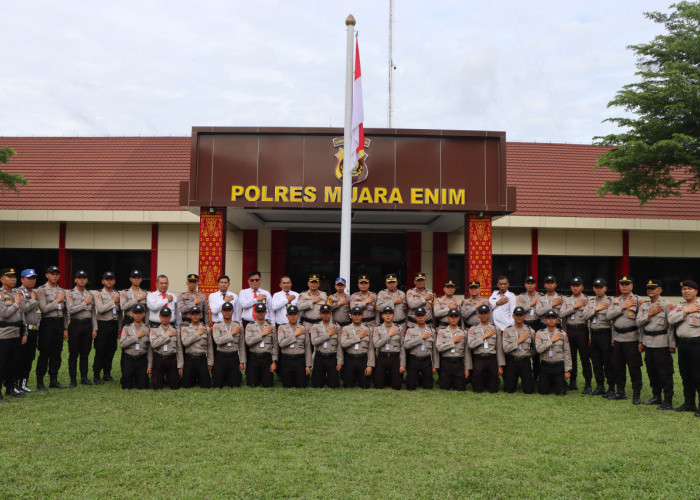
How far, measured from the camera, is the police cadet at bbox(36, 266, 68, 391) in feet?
23.7

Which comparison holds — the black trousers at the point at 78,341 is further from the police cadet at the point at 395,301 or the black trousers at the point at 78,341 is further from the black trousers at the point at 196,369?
the police cadet at the point at 395,301

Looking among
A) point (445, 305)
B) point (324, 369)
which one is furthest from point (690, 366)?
point (324, 369)

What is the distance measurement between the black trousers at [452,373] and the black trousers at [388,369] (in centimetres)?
62

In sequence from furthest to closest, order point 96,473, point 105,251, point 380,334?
point 105,251 < point 380,334 < point 96,473

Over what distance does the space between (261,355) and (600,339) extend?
15.7 feet

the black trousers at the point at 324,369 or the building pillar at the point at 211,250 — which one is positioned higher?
the building pillar at the point at 211,250

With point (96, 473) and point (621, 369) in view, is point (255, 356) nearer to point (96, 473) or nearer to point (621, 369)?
point (96, 473)

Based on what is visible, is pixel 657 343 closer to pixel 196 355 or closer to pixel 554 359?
pixel 554 359

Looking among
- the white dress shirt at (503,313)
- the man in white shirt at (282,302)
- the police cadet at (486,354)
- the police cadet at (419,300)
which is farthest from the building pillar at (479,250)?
the man in white shirt at (282,302)

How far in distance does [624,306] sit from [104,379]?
24.9 feet

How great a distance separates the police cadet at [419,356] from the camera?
24.6ft

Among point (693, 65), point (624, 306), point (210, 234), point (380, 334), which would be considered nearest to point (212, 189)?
point (210, 234)

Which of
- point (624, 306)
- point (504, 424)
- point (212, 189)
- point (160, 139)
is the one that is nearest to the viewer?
point (504, 424)

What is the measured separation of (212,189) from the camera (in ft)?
32.8
